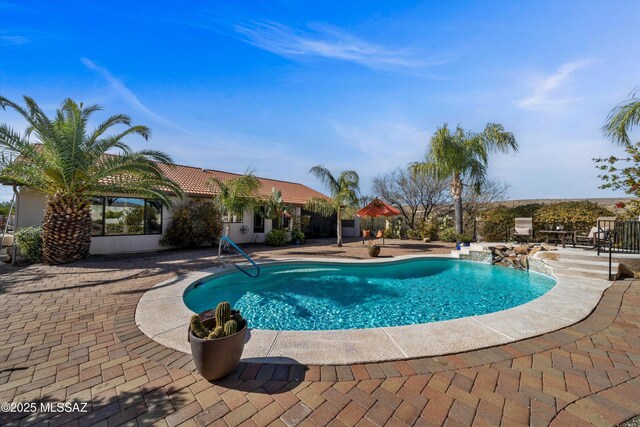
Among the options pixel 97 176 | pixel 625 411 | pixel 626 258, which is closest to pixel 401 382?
pixel 625 411

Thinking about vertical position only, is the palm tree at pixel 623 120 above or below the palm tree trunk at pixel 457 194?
above

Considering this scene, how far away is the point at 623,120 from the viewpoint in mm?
6719

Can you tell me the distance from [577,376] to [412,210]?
2039 centimetres

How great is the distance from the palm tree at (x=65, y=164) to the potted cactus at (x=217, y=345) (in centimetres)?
902

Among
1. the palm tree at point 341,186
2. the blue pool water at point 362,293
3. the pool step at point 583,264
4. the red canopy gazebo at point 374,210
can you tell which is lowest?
the blue pool water at point 362,293

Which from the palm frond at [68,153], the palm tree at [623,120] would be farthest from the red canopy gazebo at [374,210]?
the palm frond at [68,153]

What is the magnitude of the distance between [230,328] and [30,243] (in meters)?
11.0

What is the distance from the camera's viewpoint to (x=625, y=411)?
85.9 inches

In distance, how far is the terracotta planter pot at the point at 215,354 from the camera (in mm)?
2453

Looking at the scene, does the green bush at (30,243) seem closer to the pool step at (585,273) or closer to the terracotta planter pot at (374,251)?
the terracotta planter pot at (374,251)

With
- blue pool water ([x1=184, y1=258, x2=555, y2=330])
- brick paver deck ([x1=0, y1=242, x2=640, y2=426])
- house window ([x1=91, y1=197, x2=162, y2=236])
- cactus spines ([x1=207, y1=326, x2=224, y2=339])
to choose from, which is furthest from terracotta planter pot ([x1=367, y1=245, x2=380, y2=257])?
house window ([x1=91, y1=197, x2=162, y2=236])

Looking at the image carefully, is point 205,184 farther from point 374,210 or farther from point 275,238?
point 374,210

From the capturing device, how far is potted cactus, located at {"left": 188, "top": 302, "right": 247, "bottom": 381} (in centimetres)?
246

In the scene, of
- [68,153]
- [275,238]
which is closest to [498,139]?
[275,238]
